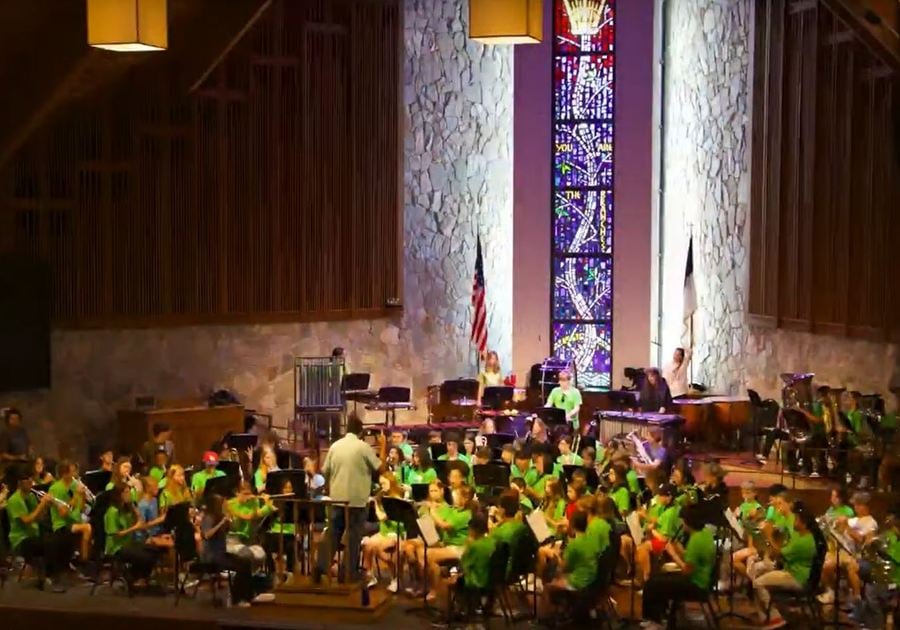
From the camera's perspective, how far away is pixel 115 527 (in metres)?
14.1

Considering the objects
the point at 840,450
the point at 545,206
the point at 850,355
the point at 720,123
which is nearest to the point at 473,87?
the point at 545,206

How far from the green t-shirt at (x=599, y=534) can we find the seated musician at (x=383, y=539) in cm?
222

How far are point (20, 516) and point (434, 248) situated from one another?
1065 centimetres

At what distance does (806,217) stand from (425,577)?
9.28 meters

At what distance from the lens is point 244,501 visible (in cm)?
1431

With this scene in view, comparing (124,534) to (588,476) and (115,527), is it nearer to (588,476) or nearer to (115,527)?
(115,527)

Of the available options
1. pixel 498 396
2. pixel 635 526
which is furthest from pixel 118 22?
pixel 498 396

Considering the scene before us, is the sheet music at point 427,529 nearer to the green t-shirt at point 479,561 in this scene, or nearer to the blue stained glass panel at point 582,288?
the green t-shirt at point 479,561

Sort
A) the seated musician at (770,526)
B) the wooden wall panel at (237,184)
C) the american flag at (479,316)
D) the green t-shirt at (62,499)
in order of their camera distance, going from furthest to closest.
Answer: the american flag at (479,316) → the wooden wall panel at (237,184) → the green t-shirt at (62,499) → the seated musician at (770,526)

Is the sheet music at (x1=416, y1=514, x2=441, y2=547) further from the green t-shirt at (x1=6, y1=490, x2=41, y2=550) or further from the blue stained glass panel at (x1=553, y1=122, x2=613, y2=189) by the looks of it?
the blue stained glass panel at (x1=553, y1=122, x2=613, y2=189)

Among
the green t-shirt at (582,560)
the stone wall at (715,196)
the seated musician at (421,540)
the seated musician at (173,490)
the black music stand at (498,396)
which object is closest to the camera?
the green t-shirt at (582,560)

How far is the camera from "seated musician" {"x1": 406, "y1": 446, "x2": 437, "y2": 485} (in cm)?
1538

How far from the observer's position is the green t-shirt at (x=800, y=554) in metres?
12.8

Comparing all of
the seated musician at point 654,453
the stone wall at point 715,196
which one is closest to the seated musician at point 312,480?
the seated musician at point 654,453
